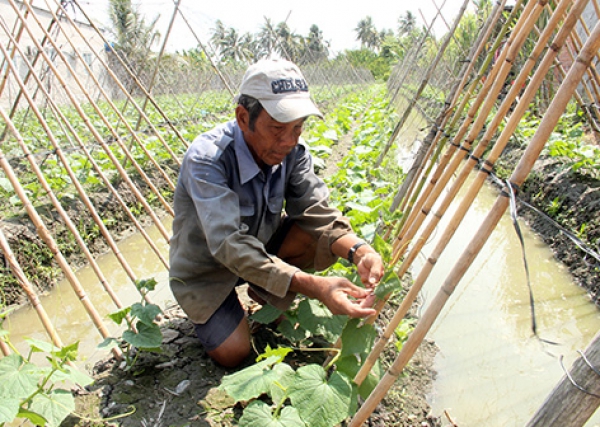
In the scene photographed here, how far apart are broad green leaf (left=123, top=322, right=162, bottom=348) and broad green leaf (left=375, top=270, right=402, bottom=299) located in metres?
1.00

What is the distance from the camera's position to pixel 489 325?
3074 mm

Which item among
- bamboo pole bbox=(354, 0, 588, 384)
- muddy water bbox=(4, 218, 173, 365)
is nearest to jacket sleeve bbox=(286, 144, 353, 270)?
→ bamboo pole bbox=(354, 0, 588, 384)

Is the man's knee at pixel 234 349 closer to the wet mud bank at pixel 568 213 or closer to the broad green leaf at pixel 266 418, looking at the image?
the broad green leaf at pixel 266 418

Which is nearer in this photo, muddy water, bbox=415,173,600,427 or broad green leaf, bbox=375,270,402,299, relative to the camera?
broad green leaf, bbox=375,270,402,299

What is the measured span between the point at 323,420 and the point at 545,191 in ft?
14.8

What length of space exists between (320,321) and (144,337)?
0.77 m

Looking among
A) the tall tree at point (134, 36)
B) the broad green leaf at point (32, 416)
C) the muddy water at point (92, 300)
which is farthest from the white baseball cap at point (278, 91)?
the tall tree at point (134, 36)

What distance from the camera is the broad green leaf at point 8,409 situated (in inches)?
46.6

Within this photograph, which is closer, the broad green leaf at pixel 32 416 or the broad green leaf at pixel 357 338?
the broad green leaf at pixel 32 416

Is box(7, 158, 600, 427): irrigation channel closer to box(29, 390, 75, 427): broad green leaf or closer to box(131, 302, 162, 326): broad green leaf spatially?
box(131, 302, 162, 326): broad green leaf

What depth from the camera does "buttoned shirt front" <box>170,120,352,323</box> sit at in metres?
1.70

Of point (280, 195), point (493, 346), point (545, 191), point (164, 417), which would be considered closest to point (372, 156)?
point (545, 191)

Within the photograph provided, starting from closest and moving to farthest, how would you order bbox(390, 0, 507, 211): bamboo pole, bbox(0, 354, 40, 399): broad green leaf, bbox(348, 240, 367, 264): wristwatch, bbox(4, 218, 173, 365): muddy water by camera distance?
bbox(0, 354, 40, 399): broad green leaf → bbox(348, 240, 367, 264): wristwatch → bbox(390, 0, 507, 211): bamboo pole → bbox(4, 218, 173, 365): muddy water

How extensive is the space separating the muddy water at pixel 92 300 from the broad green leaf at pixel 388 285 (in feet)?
5.63
